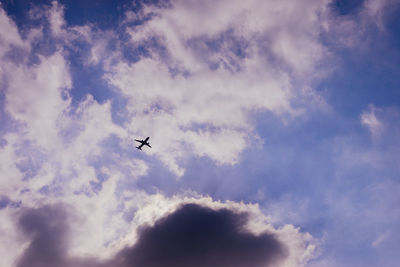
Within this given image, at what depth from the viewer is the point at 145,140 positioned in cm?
11794
